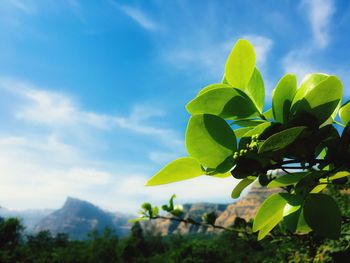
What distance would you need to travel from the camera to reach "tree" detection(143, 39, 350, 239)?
0.47 meters

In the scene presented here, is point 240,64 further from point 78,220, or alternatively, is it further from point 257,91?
point 78,220

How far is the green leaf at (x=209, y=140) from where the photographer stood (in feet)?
1.58

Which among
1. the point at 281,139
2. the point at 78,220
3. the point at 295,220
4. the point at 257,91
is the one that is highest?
the point at 78,220

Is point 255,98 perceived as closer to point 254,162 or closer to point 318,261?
point 254,162

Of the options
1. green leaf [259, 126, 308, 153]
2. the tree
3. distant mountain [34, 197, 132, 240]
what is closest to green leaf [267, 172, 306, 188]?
the tree

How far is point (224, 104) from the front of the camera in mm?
520

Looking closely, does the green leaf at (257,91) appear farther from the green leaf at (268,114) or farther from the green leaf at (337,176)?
the green leaf at (337,176)

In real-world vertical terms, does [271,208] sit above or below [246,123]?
below

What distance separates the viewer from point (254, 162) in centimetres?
50

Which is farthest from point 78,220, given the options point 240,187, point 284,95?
point 284,95

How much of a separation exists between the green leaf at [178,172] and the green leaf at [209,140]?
0.05 m

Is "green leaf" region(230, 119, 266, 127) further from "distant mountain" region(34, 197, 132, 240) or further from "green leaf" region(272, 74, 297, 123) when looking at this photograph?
"distant mountain" region(34, 197, 132, 240)

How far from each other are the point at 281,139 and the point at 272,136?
0.02 metres

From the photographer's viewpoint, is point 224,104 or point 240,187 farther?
point 240,187
